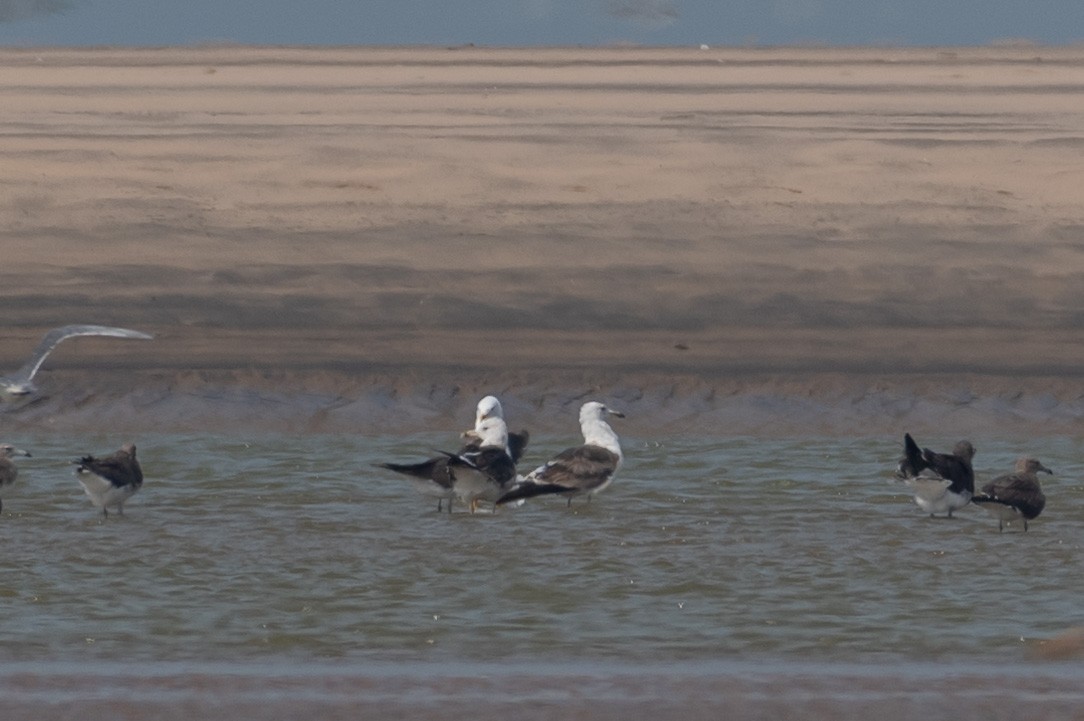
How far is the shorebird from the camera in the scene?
10758mm

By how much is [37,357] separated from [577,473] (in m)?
3.62

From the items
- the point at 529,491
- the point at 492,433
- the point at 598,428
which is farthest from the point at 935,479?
the point at 492,433

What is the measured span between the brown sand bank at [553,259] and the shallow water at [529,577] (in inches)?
52.3

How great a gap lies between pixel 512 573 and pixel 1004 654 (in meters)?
2.27

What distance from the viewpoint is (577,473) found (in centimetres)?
1156

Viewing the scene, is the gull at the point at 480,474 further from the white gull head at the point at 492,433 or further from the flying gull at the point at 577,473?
the white gull head at the point at 492,433

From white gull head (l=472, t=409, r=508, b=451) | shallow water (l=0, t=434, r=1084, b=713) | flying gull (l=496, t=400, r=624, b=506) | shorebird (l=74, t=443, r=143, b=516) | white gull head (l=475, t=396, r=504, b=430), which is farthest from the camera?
white gull head (l=475, t=396, r=504, b=430)

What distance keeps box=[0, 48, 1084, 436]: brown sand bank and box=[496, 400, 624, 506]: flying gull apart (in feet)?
5.96

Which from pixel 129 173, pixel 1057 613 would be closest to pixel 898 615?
pixel 1057 613

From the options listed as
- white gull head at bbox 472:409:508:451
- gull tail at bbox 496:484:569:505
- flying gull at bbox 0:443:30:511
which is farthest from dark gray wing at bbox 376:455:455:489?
flying gull at bbox 0:443:30:511

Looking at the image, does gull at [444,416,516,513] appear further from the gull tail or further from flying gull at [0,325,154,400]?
flying gull at [0,325,154,400]

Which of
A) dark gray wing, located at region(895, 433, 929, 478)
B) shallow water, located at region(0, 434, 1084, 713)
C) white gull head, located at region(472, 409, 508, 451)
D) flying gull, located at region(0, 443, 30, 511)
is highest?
white gull head, located at region(472, 409, 508, 451)

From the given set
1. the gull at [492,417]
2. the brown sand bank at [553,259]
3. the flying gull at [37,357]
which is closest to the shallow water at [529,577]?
the gull at [492,417]

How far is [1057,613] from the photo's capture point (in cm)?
871
